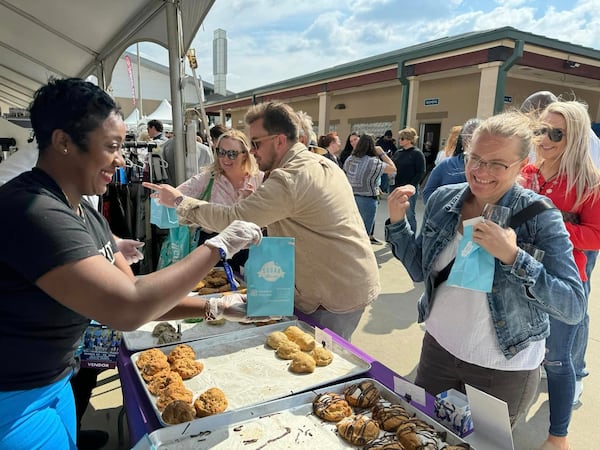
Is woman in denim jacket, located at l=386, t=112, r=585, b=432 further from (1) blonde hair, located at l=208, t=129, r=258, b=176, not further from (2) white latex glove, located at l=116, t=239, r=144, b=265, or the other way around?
(1) blonde hair, located at l=208, t=129, r=258, b=176

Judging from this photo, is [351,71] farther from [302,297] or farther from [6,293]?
[6,293]

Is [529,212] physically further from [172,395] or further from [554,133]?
[172,395]

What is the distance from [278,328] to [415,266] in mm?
695

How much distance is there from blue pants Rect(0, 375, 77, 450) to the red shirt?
2.21 meters

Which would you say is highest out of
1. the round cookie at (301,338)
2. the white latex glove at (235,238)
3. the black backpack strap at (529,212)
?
the black backpack strap at (529,212)

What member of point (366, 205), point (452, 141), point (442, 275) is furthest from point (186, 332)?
point (366, 205)

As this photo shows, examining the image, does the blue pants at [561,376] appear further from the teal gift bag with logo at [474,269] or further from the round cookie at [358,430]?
the round cookie at [358,430]

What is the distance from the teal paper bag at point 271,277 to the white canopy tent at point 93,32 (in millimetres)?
1783

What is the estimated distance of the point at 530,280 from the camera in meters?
1.30

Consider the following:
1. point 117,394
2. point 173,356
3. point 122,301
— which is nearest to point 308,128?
point 173,356

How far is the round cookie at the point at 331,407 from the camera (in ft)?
4.17

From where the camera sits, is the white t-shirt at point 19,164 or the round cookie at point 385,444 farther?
the white t-shirt at point 19,164

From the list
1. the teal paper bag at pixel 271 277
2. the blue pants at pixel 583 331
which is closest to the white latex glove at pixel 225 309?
the teal paper bag at pixel 271 277

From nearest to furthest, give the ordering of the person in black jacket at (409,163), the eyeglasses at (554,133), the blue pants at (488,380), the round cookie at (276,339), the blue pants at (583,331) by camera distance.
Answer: the blue pants at (488,380)
the round cookie at (276,339)
the eyeglasses at (554,133)
the blue pants at (583,331)
the person in black jacket at (409,163)
